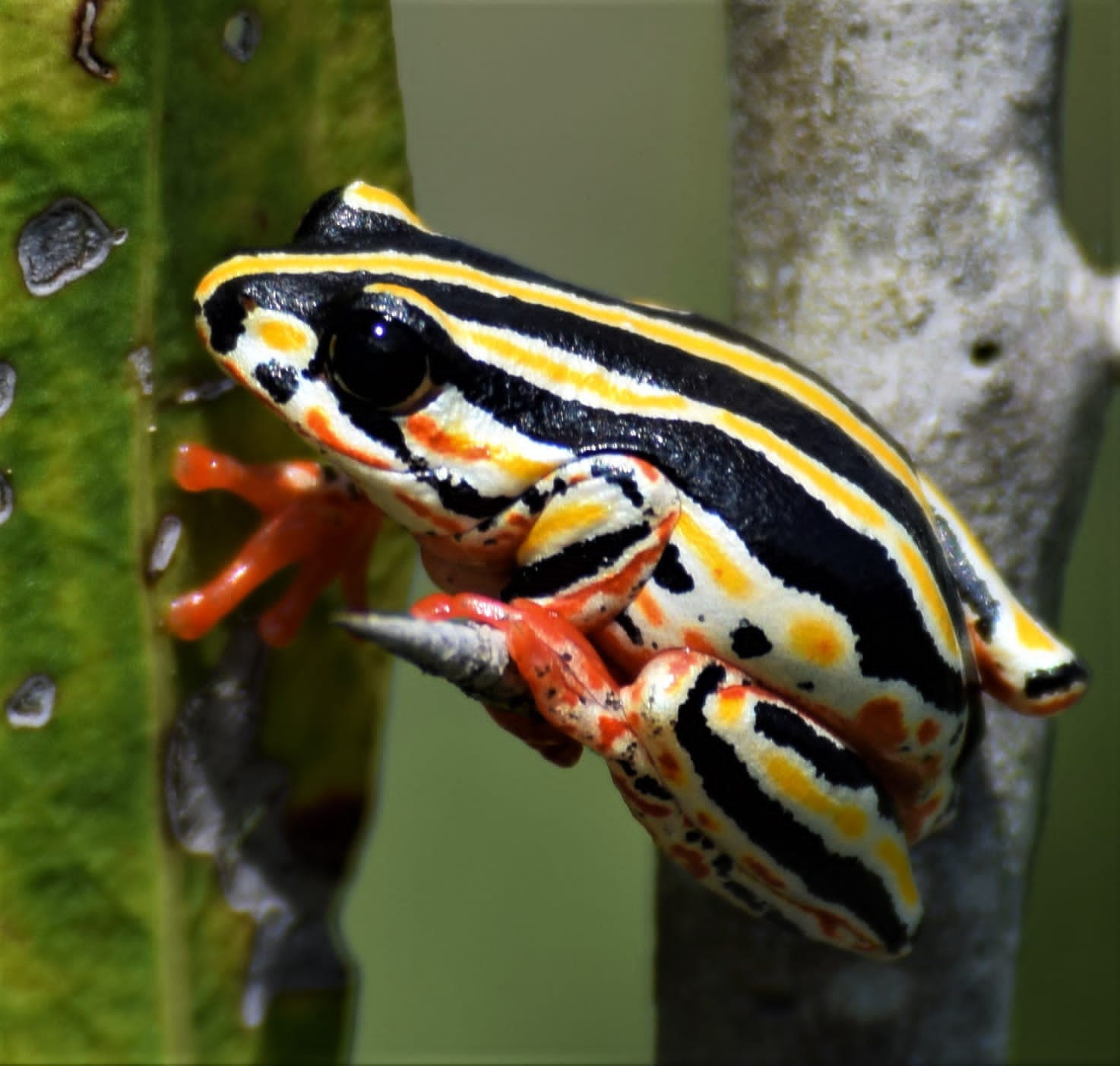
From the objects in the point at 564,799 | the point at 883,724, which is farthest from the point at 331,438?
the point at 564,799

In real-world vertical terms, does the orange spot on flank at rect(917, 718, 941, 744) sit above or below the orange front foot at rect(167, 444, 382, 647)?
below

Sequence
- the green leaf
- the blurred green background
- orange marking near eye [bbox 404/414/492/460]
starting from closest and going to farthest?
the green leaf → orange marking near eye [bbox 404/414/492/460] → the blurred green background

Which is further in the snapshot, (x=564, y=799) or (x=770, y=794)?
(x=564, y=799)

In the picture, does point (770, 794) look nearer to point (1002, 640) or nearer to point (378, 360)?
point (1002, 640)

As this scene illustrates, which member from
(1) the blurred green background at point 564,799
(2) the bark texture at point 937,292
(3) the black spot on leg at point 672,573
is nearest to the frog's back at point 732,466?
(3) the black spot on leg at point 672,573

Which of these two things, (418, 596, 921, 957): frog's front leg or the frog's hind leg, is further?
the frog's hind leg

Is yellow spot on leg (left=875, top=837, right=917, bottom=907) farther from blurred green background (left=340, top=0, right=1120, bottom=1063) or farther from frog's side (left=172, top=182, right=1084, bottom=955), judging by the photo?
blurred green background (left=340, top=0, right=1120, bottom=1063)

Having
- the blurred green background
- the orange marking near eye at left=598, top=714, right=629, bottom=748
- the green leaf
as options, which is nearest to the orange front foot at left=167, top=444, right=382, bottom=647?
the green leaf
